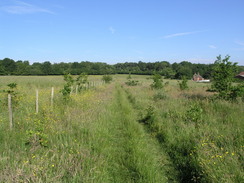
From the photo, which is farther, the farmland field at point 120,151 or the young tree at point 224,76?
the young tree at point 224,76

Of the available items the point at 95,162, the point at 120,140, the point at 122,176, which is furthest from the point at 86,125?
the point at 122,176

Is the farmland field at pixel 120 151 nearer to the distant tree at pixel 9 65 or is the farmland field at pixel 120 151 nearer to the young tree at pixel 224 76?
the young tree at pixel 224 76

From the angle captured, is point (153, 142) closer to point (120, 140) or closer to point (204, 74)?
point (120, 140)

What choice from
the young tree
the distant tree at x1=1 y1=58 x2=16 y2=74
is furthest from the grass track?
the distant tree at x1=1 y1=58 x2=16 y2=74

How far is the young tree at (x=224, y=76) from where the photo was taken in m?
10.9

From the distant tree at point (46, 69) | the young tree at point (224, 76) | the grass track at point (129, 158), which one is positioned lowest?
the grass track at point (129, 158)

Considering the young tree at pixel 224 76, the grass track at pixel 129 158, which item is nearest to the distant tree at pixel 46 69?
the young tree at pixel 224 76

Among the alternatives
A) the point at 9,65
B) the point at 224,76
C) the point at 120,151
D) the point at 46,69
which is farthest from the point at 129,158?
the point at 9,65

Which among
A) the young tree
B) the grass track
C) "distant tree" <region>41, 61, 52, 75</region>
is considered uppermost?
"distant tree" <region>41, 61, 52, 75</region>

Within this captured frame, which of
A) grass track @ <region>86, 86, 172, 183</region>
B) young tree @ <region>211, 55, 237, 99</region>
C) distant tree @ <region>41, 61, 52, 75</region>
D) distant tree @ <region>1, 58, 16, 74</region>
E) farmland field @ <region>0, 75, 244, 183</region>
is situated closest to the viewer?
farmland field @ <region>0, 75, 244, 183</region>

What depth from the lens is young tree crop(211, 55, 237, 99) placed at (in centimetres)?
1091

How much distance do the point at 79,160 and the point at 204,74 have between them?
375 ft

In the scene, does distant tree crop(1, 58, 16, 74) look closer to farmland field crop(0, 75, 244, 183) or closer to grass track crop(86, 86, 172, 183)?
farmland field crop(0, 75, 244, 183)

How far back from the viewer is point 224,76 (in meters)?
11.2
